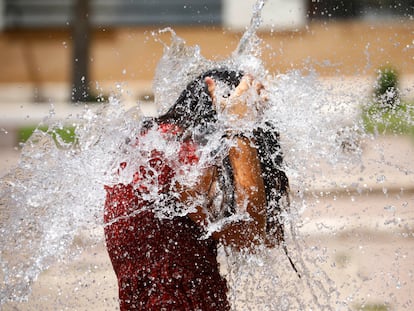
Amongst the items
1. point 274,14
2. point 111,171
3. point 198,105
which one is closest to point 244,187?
point 198,105

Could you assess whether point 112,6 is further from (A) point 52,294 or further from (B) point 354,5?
(A) point 52,294

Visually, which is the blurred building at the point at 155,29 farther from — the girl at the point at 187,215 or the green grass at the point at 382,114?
the girl at the point at 187,215

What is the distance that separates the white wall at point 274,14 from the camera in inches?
484

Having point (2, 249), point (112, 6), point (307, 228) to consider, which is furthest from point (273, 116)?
point (112, 6)

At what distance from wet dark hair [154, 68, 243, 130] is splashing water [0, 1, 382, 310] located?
0.46 feet

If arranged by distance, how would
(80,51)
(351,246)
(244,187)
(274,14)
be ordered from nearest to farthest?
(244,187), (351,246), (80,51), (274,14)

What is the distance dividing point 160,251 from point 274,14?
10151 mm

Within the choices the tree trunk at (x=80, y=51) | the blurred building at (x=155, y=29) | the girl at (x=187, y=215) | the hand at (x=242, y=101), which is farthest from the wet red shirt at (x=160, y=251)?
the blurred building at (x=155, y=29)

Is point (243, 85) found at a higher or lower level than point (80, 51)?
higher

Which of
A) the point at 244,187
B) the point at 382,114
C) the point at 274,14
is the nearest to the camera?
the point at 244,187

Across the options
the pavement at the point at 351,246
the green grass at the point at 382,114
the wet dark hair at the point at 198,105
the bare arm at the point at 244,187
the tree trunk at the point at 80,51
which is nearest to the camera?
the bare arm at the point at 244,187

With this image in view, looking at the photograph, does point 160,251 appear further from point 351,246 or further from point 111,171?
point 351,246

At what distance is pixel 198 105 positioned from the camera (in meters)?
2.71

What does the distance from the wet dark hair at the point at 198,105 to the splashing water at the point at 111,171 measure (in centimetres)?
14
